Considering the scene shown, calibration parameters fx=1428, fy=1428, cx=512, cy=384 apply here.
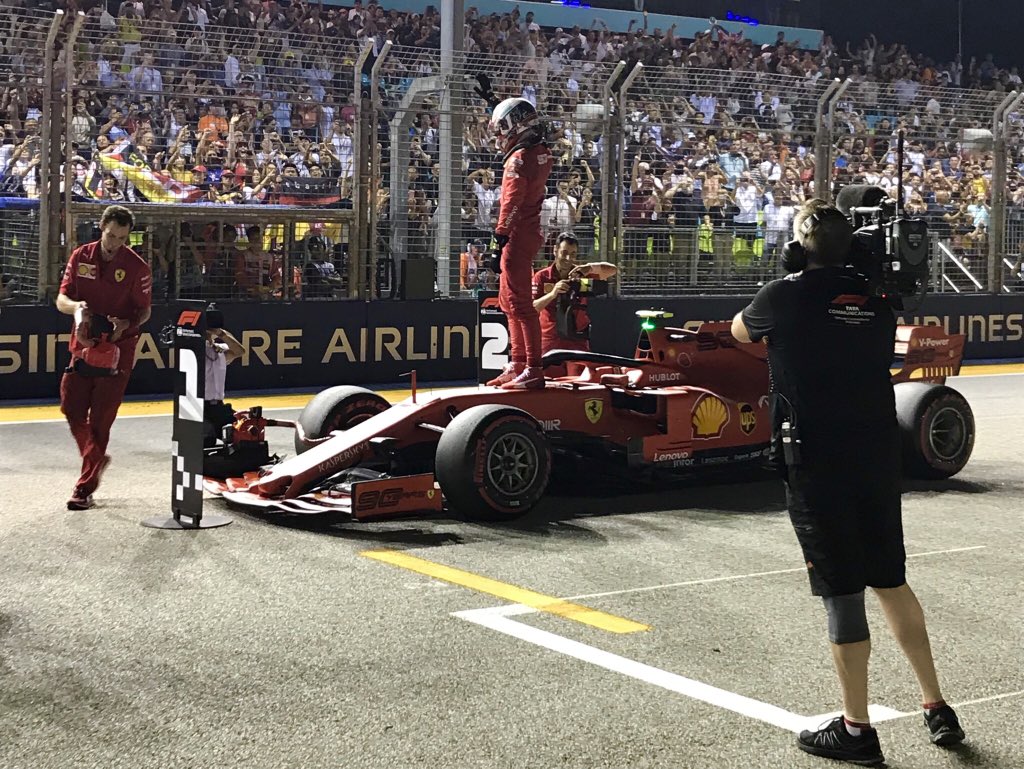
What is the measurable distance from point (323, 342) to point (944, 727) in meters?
10.8

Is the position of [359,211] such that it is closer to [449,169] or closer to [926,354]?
[449,169]

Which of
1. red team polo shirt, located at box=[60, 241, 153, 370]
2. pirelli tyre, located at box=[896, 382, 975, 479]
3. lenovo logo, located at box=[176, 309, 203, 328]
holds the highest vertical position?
red team polo shirt, located at box=[60, 241, 153, 370]

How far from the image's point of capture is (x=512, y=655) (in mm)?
5379

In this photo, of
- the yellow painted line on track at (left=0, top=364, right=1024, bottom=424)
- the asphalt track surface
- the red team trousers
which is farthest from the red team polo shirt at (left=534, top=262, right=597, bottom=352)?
the yellow painted line on track at (left=0, top=364, right=1024, bottom=424)

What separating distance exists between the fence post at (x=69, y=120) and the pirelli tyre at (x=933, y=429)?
25.9 feet

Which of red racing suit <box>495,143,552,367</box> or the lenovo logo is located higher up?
red racing suit <box>495,143,552,367</box>

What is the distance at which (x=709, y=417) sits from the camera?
903 cm

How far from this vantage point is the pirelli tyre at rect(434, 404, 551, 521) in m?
7.82

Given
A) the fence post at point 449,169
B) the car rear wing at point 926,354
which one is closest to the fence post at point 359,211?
the fence post at point 449,169

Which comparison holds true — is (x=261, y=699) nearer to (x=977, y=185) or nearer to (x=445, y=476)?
(x=445, y=476)

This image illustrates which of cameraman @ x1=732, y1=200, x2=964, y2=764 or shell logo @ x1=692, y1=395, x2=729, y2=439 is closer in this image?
cameraman @ x1=732, y1=200, x2=964, y2=764

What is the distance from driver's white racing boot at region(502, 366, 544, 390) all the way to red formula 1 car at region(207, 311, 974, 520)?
0.24ft

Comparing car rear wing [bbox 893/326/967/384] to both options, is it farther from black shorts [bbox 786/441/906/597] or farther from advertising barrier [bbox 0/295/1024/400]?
black shorts [bbox 786/441/906/597]

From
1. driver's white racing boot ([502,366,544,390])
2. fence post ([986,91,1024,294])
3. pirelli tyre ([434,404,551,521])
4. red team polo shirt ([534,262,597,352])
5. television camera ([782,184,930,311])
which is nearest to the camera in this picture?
television camera ([782,184,930,311])
